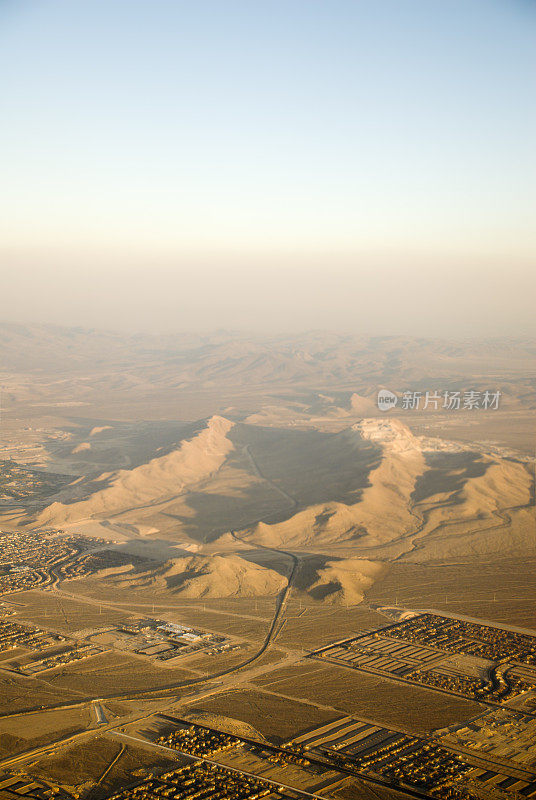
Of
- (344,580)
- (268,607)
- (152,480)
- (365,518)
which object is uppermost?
(344,580)

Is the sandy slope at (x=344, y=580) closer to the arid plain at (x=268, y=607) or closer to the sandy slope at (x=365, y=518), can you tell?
the arid plain at (x=268, y=607)

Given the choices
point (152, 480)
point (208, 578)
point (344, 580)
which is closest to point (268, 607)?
point (208, 578)

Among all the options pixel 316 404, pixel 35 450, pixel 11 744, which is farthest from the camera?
pixel 316 404

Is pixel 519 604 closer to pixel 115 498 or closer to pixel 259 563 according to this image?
pixel 259 563

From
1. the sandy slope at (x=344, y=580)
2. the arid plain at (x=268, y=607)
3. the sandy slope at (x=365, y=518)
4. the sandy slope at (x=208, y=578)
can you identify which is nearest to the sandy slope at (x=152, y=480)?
the arid plain at (x=268, y=607)

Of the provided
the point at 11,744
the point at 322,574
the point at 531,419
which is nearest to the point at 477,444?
the point at 531,419

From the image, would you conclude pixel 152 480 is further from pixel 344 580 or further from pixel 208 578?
pixel 344 580

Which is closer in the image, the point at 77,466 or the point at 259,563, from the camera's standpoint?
the point at 259,563

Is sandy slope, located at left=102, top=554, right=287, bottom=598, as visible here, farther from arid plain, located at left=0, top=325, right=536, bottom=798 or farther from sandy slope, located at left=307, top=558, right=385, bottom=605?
sandy slope, located at left=307, top=558, right=385, bottom=605
